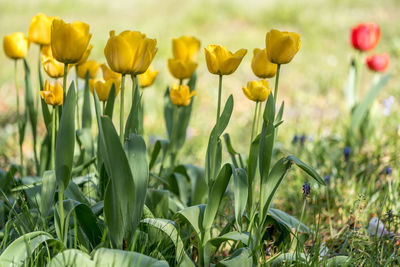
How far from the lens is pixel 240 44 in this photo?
619cm

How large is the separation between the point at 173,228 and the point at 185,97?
1.84 ft

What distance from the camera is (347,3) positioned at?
8398 mm

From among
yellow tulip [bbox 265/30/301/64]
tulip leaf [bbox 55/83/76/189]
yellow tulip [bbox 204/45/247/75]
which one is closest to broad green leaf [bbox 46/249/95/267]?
tulip leaf [bbox 55/83/76/189]

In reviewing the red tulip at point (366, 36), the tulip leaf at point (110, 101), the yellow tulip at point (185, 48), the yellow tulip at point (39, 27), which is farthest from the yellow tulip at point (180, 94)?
the red tulip at point (366, 36)

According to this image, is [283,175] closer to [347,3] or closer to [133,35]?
[133,35]

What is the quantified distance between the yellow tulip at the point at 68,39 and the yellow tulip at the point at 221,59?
0.36m

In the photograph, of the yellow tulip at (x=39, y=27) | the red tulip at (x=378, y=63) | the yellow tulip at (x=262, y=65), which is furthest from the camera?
the red tulip at (x=378, y=63)

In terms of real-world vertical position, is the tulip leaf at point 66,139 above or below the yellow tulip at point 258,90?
below

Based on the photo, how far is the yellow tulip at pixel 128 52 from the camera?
1.15 metres

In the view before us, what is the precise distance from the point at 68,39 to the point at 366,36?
6.89ft

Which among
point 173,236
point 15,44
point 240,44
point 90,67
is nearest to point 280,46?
point 173,236

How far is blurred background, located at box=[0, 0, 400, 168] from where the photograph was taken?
3.73 m

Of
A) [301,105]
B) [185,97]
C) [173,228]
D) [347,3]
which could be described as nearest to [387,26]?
[347,3]

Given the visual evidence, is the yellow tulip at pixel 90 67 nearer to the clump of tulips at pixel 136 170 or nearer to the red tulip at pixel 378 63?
the clump of tulips at pixel 136 170
